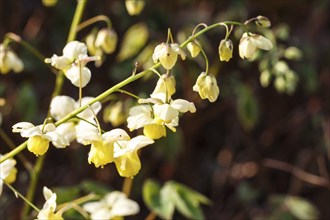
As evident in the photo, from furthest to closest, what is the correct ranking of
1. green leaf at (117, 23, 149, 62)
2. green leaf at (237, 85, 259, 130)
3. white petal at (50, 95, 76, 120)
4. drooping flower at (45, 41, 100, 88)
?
1. green leaf at (237, 85, 259, 130)
2. green leaf at (117, 23, 149, 62)
3. white petal at (50, 95, 76, 120)
4. drooping flower at (45, 41, 100, 88)

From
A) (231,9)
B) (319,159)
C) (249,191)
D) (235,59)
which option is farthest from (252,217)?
(231,9)

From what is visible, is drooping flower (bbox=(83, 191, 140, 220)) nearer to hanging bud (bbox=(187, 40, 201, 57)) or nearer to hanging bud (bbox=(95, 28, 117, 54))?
hanging bud (bbox=(95, 28, 117, 54))

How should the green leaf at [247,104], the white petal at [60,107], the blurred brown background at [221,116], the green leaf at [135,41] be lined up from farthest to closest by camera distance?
1. the blurred brown background at [221,116]
2. the green leaf at [247,104]
3. the green leaf at [135,41]
4. the white petal at [60,107]

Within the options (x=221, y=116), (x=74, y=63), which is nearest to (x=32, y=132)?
(x=74, y=63)

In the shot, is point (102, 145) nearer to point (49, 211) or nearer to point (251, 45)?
point (49, 211)

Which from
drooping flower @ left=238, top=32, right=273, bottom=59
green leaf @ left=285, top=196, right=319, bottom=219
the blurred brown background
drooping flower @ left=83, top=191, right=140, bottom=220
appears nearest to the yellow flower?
drooping flower @ left=238, top=32, right=273, bottom=59

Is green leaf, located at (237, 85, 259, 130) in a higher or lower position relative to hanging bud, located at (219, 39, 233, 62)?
lower

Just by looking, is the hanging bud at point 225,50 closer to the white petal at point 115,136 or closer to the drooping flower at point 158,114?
the drooping flower at point 158,114

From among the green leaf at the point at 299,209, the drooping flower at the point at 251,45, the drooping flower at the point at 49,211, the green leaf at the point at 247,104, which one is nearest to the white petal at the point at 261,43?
A: the drooping flower at the point at 251,45
